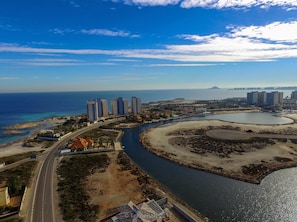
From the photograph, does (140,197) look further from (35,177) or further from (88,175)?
(35,177)

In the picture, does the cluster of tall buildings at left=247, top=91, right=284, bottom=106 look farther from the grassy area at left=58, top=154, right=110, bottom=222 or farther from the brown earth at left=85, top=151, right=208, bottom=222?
the grassy area at left=58, top=154, right=110, bottom=222

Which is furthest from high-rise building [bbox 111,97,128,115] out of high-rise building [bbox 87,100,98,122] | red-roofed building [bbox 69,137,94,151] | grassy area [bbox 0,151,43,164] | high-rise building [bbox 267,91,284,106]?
high-rise building [bbox 267,91,284,106]

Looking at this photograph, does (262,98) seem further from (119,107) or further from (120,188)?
(120,188)

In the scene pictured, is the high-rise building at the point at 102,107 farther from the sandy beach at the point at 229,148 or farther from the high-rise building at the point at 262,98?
the high-rise building at the point at 262,98

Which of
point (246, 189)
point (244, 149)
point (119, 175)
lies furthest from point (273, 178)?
point (119, 175)

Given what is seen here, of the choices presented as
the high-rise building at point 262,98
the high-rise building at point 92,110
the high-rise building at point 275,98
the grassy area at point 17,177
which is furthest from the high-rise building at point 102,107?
the high-rise building at point 275,98
